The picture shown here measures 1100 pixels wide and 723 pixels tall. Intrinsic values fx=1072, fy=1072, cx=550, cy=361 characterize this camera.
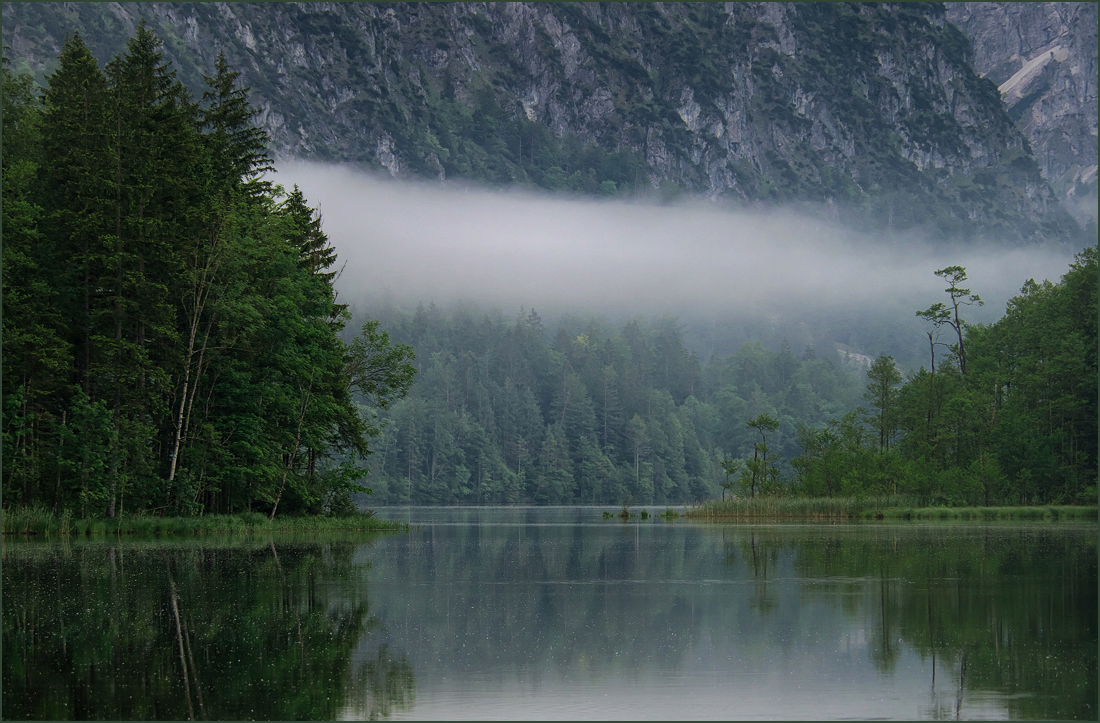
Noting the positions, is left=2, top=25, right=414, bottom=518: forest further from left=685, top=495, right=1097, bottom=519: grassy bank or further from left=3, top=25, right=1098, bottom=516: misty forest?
left=685, top=495, right=1097, bottom=519: grassy bank

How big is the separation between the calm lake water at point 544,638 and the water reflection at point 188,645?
0.21 feet

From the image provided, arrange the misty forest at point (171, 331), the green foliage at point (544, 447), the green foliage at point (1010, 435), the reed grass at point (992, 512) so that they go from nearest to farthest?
the misty forest at point (171, 331) → the reed grass at point (992, 512) → the green foliage at point (1010, 435) → the green foliage at point (544, 447)

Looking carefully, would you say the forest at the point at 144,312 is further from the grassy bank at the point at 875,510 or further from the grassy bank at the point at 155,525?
the grassy bank at the point at 875,510

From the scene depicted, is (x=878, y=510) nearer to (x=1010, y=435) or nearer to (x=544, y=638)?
(x=1010, y=435)

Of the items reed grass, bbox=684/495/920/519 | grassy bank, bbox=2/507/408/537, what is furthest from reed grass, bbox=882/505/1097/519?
grassy bank, bbox=2/507/408/537

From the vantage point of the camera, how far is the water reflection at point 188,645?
14.1 metres

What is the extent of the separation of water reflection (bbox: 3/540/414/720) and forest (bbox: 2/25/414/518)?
14.1 meters

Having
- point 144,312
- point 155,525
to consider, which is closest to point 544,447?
point 155,525

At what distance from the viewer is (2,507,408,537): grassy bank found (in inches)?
1654

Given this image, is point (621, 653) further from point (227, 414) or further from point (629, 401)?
point (629, 401)

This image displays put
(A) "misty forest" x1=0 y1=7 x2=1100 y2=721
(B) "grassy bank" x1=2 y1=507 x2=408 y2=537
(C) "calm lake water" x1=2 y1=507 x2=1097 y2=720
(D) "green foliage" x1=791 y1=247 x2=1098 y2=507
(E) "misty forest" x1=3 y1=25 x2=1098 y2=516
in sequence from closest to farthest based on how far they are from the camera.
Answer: (C) "calm lake water" x1=2 y1=507 x2=1097 y2=720 < (A) "misty forest" x1=0 y1=7 x2=1100 y2=721 < (B) "grassy bank" x1=2 y1=507 x2=408 y2=537 < (E) "misty forest" x1=3 y1=25 x2=1098 y2=516 < (D) "green foliage" x1=791 y1=247 x2=1098 y2=507

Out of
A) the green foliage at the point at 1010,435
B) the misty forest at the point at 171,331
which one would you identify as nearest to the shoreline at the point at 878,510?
the green foliage at the point at 1010,435

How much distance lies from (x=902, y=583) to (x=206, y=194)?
36104 mm

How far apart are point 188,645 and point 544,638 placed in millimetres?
6175
